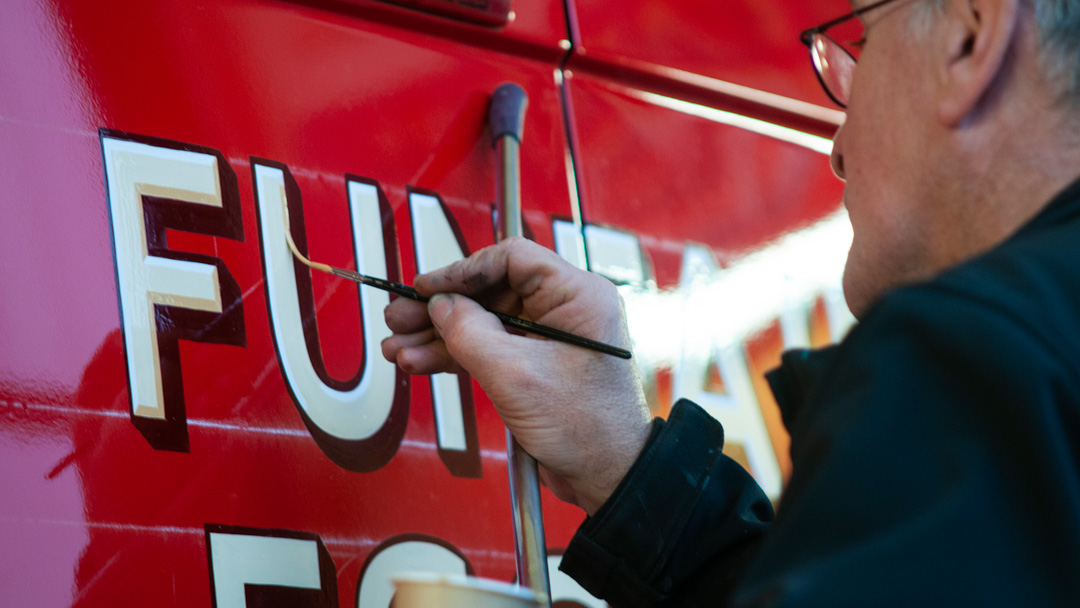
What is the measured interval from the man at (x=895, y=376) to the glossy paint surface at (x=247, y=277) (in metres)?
0.09

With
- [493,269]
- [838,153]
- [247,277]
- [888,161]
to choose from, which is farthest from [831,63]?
[247,277]

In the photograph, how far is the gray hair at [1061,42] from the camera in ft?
1.93

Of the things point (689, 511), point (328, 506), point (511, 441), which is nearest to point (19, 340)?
point (328, 506)

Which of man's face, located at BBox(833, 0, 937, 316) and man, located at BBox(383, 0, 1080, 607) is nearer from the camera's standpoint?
man, located at BBox(383, 0, 1080, 607)

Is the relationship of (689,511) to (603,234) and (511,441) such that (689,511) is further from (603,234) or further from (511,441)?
(603,234)

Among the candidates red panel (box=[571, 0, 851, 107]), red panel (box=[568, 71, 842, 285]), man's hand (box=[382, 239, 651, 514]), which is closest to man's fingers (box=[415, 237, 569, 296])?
man's hand (box=[382, 239, 651, 514])

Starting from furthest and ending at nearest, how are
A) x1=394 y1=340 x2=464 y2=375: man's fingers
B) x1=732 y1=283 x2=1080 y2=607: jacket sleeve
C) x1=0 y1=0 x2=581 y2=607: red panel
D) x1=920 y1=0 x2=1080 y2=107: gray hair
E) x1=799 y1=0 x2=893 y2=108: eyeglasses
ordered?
1. x1=799 y1=0 x2=893 y2=108: eyeglasses
2. x1=394 y1=340 x2=464 y2=375: man's fingers
3. x1=0 y1=0 x2=581 y2=607: red panel
4. x1=920 y1=0 x2=1080 y2=107: gray hair
5. x1=732 y1=283 x2=1080 y2=607: jacket sleeve

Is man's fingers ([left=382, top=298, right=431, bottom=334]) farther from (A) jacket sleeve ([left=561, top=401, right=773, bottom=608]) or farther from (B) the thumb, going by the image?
(A) jacket sleeve ([left=561, top=401, right=773, bottom=608])

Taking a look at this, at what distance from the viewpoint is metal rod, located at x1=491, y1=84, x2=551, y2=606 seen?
764 mm

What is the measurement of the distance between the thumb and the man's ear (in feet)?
1.22

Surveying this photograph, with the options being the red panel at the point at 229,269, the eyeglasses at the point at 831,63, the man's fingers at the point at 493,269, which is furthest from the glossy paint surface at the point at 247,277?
the eyeglasses at the point at 831,63

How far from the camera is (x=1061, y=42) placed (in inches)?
23.2

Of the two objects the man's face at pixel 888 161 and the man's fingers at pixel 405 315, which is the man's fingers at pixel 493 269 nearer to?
the man's fingers at pixel 405 315

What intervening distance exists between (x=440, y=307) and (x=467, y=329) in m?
0.04
